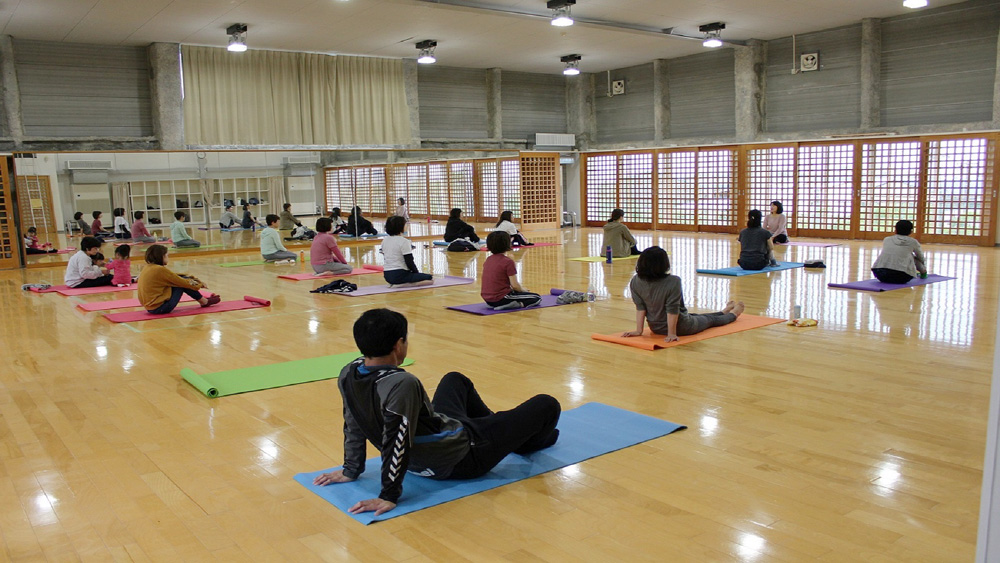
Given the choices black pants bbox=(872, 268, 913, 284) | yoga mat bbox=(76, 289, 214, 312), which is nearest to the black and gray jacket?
yoga mat bbox=(76, 289, 214, 312)

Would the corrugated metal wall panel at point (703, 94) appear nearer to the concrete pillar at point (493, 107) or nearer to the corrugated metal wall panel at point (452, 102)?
the concrete pillar at point (493, 107)

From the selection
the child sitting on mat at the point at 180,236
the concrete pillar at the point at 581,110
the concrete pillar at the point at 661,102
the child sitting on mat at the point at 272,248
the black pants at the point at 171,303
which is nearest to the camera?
the black pants at the point at 171,303

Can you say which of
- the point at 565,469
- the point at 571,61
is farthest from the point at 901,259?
the point at 571,61

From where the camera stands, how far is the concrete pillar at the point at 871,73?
13.8 m

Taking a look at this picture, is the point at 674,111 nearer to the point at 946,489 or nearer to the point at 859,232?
the point at 859,232

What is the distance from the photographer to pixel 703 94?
1684 cm

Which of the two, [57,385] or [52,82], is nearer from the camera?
[57,385]

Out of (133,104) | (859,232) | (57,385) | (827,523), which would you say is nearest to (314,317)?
(57,385)

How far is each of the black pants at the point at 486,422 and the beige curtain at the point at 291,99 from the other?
12.3m

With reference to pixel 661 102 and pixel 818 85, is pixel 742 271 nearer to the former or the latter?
pixel 818 85

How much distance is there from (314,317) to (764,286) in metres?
4.80

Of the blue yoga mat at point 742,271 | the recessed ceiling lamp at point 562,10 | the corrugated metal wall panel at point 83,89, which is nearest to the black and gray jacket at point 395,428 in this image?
the blue yoga mat at point 742,271

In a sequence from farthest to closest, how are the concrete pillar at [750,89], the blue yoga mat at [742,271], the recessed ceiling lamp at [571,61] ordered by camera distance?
the recessed ceiling lamp at [571,61], the concrete pillar at [750,89], the blue yoga mat at [742,271]

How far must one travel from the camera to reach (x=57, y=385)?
491cm
